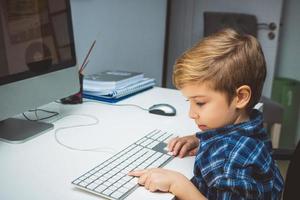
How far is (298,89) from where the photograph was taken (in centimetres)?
285

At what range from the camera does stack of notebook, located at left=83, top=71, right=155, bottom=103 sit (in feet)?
4.93

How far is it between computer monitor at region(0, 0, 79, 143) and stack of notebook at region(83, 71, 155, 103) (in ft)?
0.73

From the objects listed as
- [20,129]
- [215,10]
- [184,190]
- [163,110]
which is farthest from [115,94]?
[215,10]

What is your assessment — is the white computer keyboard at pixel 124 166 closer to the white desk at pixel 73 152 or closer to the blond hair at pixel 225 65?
the white desk at pixel 73 152

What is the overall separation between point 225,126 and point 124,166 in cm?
26

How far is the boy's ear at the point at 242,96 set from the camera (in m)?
0.88

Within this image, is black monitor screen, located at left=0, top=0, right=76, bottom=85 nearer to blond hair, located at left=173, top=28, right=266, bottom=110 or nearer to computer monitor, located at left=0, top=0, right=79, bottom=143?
computer monitor, located at left=0, top=0, right=79, bottom=143

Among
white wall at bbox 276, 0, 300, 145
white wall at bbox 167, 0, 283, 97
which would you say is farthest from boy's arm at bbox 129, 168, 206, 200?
white wall at bbox 276, 0, 300, 145

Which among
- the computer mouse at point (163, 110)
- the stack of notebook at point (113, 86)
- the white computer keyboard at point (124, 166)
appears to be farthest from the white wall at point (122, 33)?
the white computer keyboard at point (124, 166)

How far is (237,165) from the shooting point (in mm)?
796

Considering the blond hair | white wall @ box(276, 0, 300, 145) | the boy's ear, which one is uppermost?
the blond hair

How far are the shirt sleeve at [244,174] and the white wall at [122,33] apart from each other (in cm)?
107

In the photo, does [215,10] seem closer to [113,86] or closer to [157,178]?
[113,86]

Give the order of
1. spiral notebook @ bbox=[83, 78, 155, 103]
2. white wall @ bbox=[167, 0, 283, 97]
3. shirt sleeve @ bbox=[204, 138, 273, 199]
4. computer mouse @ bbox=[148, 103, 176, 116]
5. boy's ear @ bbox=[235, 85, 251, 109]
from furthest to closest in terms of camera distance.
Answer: white wall @ bbox=[167, 0, 283, 97], spiral notebook @ bbox=[83, 78, 155, 103], computer mouse @ bbox=[148, 103, 176, 116], boy's ear @ bbox=[235, 85, 251, 109], shirt sleeve @ bbox=[204, 138, 273, 199]
